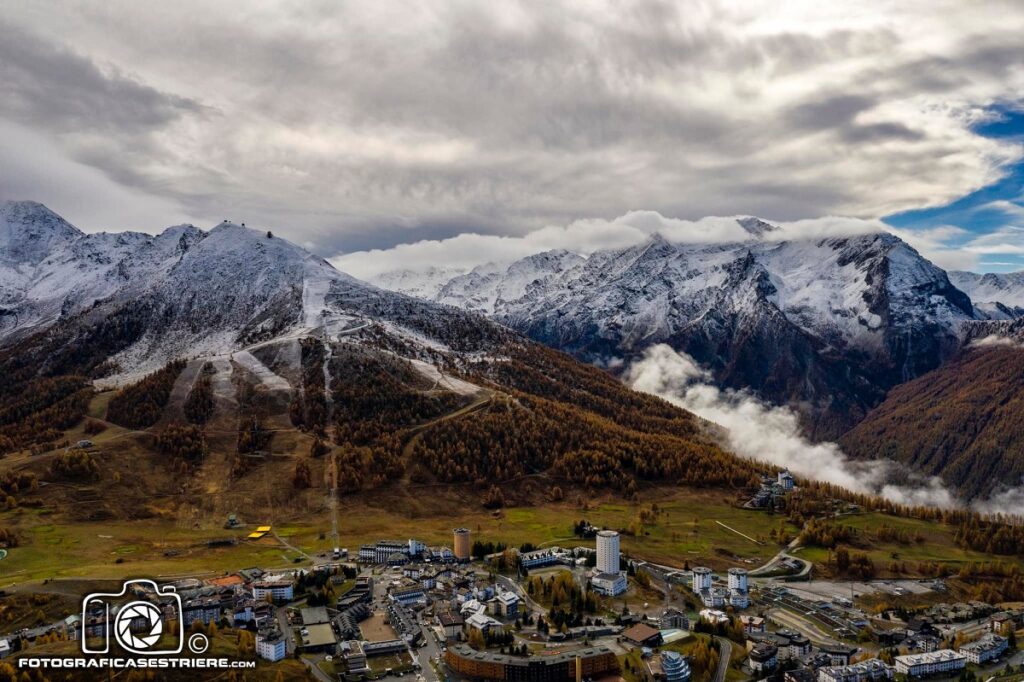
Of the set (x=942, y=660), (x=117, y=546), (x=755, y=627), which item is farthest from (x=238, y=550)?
(x=942, y=660)

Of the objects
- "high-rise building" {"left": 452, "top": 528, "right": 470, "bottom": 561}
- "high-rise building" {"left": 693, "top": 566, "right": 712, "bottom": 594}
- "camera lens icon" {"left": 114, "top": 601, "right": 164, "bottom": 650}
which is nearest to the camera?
"camera lens icon" {"left": 114, "top": 601, "right": 164, "bottom": 650}

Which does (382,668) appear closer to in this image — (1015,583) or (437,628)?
(437,628)

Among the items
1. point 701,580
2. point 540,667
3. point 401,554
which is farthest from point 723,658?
point 401,554

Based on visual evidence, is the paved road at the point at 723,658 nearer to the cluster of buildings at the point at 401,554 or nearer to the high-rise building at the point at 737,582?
the high-rise building at the point at 737,582

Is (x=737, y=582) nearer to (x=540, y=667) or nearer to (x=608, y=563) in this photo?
(x=608, y=563)

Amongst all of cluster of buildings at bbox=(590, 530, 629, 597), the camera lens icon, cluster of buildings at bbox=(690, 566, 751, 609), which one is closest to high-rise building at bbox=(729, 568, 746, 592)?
cluster of buildings at bbox=(690, 566, 751, 609)

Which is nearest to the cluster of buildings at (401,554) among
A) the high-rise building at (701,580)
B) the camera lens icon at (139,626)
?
the high-rise building at (701,580)

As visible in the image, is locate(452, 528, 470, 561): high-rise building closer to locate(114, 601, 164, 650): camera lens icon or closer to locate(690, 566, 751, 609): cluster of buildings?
locate(690, 566, 751, 609): cluster of buildings
